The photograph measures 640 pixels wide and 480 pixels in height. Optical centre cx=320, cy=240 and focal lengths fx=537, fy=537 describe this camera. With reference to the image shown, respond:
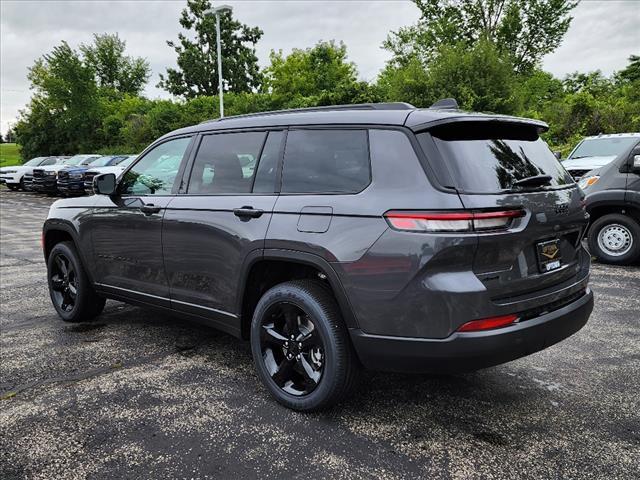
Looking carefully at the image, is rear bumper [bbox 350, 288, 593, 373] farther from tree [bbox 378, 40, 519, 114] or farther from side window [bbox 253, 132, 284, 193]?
tree [bbox 378, 40, 519, 114]

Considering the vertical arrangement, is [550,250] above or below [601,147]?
below

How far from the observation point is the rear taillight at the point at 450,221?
100 inches

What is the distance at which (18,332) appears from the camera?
15.7ft

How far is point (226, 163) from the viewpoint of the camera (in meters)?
3.69

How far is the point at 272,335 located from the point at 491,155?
5.35ft

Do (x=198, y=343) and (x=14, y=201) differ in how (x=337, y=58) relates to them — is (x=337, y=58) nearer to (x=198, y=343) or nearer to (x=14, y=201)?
(x=14, y=201)

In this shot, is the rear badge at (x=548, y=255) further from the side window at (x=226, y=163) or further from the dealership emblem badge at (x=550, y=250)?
the side window at (x=226, y=163)

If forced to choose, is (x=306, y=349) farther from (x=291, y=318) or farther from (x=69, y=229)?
(x=69, y=229)

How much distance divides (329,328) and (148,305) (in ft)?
6.37

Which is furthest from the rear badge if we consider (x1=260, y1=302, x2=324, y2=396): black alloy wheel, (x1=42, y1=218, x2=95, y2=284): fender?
(x1=42, y1=218, x2=95, y2=284): fender

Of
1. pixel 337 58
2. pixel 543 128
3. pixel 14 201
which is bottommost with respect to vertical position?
pixel 14 201

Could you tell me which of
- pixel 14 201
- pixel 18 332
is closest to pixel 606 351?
pixel 18 332

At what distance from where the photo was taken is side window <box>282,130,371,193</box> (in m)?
2.93

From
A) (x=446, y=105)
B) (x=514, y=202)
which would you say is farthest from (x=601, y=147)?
(x=514, y=202)
